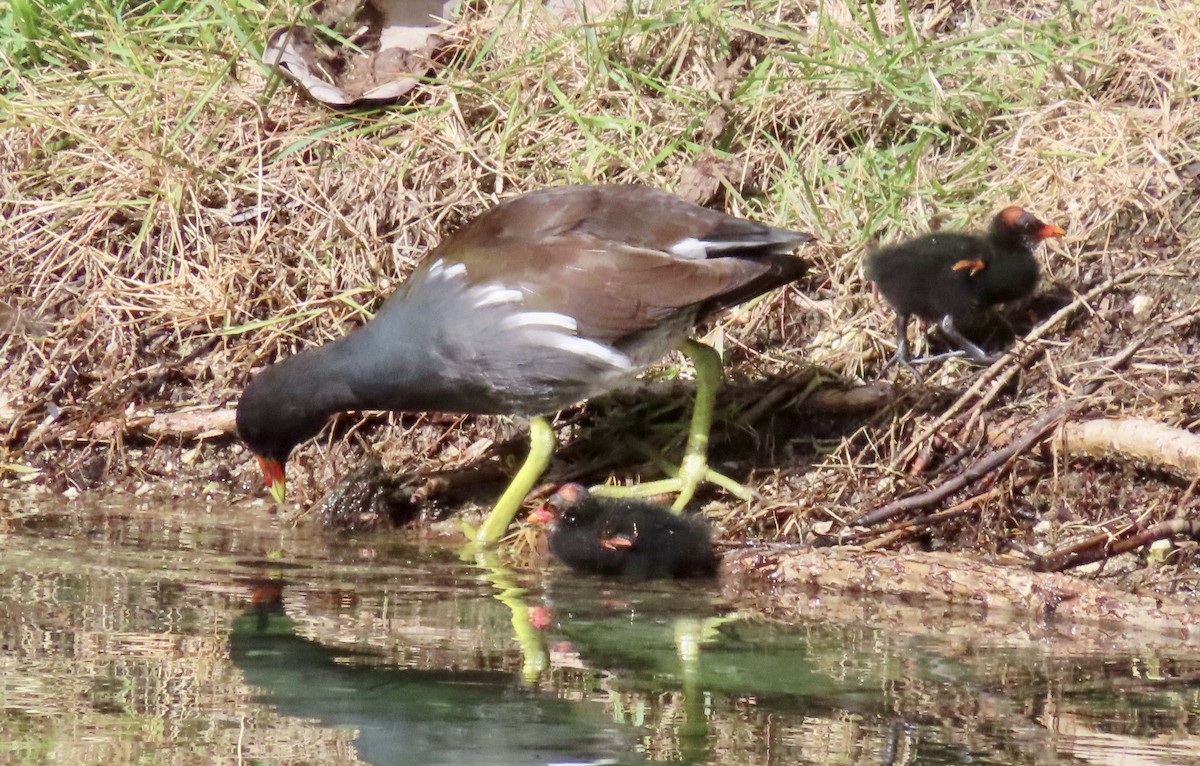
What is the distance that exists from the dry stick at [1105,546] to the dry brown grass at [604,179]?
72cm

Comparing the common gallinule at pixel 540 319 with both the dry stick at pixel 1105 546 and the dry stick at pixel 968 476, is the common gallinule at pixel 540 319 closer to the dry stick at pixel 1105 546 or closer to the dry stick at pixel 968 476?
the dry stick at pixel 968 476

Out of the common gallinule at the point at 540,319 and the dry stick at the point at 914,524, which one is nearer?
the dry stick at the point at 914,524

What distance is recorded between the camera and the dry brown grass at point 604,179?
4.89m

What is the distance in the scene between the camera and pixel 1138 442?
4020mm

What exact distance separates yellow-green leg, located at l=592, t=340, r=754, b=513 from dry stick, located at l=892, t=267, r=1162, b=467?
0.50 meters

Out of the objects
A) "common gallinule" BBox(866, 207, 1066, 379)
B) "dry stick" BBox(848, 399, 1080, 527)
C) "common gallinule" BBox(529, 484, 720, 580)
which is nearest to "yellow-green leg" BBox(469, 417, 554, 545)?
"common gallinule" BBox(529, 484, 720, 580)

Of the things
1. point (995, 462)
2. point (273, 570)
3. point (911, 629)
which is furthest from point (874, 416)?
point (273, 570)

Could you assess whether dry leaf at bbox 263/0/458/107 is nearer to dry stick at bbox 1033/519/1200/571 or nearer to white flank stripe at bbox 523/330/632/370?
white flank stripe at bbox 523/330/632/370

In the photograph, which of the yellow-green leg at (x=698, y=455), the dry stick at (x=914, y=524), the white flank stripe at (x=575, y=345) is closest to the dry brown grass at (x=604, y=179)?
the yellow-green leg at (x=698, y=455)

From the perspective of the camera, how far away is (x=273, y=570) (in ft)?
12.8

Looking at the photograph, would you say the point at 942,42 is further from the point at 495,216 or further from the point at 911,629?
the point at 911,629

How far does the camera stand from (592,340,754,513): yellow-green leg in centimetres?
445

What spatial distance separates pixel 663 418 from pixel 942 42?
1.92 meters

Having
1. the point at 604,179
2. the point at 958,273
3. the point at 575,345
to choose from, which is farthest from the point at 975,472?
the point at 604,179
